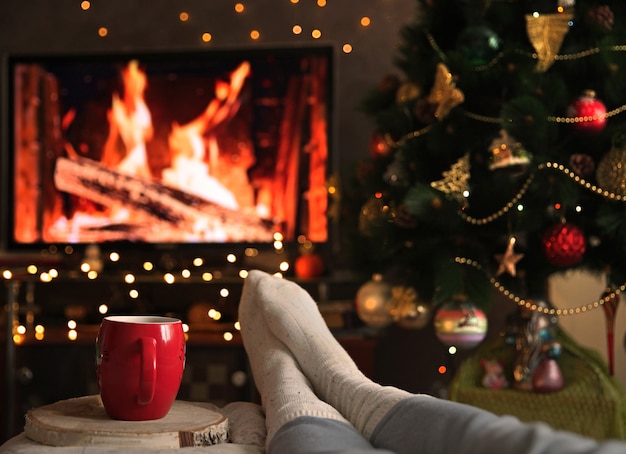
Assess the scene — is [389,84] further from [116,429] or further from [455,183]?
[116,429]

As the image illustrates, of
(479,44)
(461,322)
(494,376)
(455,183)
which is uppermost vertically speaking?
(479,44)

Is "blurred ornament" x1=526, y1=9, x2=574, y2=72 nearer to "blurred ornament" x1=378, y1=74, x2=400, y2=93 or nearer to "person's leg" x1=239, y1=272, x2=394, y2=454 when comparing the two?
"blurred ornament" x1=378, y1=74, x2=400, y2=93

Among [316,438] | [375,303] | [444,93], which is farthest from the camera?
[375,303]

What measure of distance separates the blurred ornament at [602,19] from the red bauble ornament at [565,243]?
465 mm

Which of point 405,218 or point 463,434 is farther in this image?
point 405,218

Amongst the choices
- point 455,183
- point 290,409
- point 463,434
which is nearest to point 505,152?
point 455,183

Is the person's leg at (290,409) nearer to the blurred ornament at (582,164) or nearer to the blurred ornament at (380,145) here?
the blurred ornament at (582,164)

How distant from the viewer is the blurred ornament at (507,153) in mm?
1962

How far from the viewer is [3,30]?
3.09m

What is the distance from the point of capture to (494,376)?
2174 mm

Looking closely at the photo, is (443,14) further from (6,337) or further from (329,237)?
(6,337)

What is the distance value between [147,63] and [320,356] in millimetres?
2240

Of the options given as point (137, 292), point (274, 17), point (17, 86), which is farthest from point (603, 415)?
point (17, 86)

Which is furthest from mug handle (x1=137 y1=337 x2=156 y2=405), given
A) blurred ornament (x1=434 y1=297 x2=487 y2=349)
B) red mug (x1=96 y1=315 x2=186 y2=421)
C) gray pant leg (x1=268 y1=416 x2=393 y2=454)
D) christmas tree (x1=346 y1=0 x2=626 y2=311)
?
blurred ornament (x1=434 y1=297 x2=487 y2=349)
